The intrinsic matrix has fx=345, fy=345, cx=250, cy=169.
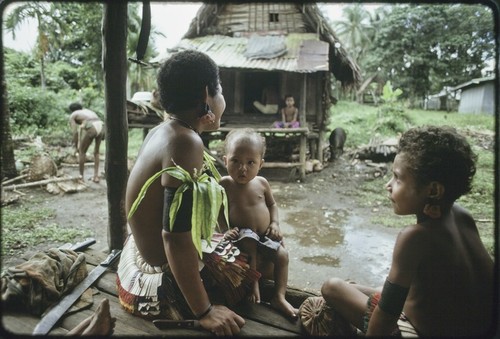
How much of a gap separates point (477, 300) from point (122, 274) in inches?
73.2

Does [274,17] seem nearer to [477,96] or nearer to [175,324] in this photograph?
[175,324]

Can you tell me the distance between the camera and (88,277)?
229 centimetres

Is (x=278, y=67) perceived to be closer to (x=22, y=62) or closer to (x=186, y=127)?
(x=186, y=127)

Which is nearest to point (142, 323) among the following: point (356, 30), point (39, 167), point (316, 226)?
point (316, 226)

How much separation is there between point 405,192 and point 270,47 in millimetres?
8794

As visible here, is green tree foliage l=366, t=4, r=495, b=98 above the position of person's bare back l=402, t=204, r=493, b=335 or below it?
above

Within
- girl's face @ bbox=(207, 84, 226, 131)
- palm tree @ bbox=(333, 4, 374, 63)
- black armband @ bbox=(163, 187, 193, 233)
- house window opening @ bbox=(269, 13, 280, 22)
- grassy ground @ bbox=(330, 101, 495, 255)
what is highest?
palm tree @ bbox=(333, 4, 374, 63)

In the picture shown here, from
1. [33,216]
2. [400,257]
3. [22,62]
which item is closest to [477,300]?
[400,257]

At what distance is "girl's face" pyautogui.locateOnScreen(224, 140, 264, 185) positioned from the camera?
2.52 meters

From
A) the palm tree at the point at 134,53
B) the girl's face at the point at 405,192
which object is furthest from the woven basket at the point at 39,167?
the palm tree at the point at 134,53

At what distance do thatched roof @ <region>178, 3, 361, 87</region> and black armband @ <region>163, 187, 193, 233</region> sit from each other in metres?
8.16

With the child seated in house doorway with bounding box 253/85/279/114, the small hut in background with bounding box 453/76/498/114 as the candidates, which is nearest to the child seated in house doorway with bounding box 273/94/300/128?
the child seated in house doorway with bounding box 253/85/279/114

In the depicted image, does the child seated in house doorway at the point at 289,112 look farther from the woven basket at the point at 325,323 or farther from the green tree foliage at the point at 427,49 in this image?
the green tree foliage at the point at 427,49

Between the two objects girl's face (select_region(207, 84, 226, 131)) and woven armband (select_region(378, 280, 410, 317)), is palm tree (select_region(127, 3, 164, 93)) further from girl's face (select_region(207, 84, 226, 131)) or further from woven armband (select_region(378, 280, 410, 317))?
woven armband (select_region(378, 280, 410, 317))
